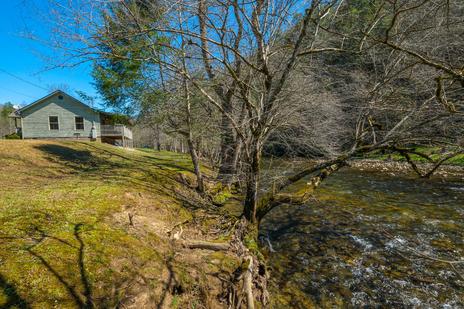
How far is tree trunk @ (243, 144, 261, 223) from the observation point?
5.42 metres

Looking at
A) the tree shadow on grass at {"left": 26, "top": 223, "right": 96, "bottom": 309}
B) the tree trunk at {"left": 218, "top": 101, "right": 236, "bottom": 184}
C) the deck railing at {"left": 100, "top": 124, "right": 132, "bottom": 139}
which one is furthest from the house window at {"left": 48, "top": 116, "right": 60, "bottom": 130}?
the tree shadow on grass at {"left": 26, "top": 223, "right": 96, "bottom": 309}

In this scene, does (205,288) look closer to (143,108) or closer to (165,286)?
(165,286)

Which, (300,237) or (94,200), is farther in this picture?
→ (300,237)

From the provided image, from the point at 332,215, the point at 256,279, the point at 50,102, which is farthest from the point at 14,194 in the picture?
the point at 50,102

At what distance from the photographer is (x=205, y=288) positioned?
3.75 m

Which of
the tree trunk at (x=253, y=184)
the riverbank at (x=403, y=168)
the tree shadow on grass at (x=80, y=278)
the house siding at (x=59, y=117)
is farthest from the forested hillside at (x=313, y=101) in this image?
the house siding at (x=59, y=117)

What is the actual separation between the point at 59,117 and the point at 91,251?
67.8 feet

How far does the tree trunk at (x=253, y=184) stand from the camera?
542cm

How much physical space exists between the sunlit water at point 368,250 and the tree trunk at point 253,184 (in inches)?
32.2

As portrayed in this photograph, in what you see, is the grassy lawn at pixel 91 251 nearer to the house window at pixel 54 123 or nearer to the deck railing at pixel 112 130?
the house window at pixel 54 123

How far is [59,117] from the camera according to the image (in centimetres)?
1978

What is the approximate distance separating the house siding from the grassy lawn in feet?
49.8

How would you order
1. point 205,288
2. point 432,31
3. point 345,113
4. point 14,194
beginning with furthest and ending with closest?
point 345,113 → point 14,194 → point 432,31 → point 205,288

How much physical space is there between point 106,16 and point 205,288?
198 inches
